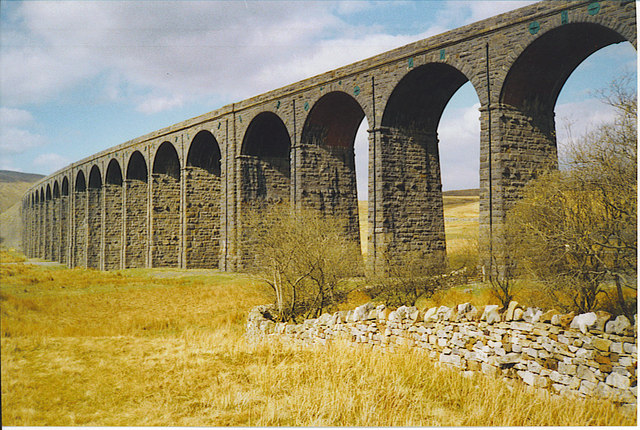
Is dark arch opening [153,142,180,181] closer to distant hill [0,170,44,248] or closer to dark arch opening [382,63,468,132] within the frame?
dark arch opening [382,63,468,132]

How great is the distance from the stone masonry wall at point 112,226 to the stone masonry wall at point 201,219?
7.14 metres

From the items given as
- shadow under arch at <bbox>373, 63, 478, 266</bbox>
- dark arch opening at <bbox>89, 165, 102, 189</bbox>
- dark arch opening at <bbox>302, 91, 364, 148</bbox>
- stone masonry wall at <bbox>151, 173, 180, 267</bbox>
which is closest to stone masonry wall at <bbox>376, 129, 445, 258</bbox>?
shadow under arch at <bbox>373, 63, 478, 266</bbox>

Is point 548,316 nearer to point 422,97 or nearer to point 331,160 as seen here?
point 422,97

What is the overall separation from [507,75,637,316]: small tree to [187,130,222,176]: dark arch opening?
21672 mm

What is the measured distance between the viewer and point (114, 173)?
3559 centimetres


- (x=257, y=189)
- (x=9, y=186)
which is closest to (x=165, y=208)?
(x=257, y=189)

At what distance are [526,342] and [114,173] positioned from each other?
3368 centimetres

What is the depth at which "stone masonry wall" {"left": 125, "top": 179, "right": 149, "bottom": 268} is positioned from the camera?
108 feet

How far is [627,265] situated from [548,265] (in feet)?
5.45

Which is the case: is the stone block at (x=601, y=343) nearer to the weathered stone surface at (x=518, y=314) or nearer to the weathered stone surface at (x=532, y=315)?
the weathered stone surface at (x=532, y=315)

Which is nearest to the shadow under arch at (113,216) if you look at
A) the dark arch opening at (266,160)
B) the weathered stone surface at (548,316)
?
the dark arch opening at (266,160)

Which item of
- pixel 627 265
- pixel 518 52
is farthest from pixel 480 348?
pixel 518 52

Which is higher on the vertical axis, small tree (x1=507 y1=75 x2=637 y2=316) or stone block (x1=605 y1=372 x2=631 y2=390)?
small tree (x1=507 y1=75 x2=637 y2=316)

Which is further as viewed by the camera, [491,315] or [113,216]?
[113,216]
